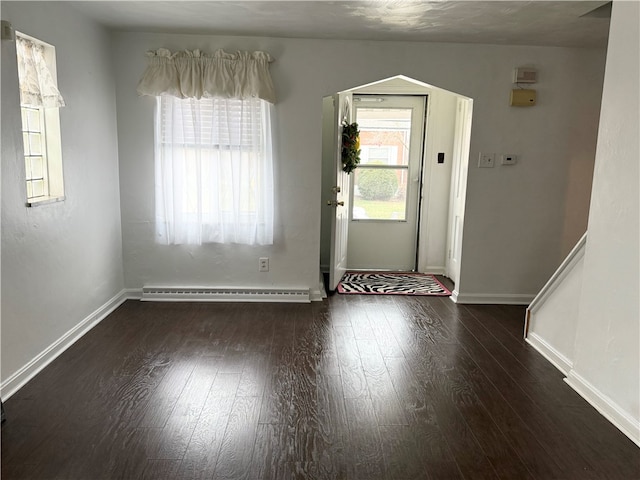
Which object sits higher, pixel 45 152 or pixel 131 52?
pixel 131 52

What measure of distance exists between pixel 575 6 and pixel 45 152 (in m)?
3.51

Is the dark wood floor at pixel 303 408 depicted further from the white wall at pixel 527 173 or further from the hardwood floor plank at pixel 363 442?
the white wall at pixel 527 173

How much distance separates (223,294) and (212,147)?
4.30 feet

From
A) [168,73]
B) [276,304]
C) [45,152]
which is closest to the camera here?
[45,152]

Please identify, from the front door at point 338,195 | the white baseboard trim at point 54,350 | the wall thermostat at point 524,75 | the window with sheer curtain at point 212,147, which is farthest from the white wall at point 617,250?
the white baseboard trim at point 54,350

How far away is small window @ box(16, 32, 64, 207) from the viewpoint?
2967 mm

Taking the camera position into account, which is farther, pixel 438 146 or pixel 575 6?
pixel 438 146

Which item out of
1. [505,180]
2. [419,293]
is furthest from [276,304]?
[505,180]

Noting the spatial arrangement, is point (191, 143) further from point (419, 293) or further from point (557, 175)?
point (557, 175)

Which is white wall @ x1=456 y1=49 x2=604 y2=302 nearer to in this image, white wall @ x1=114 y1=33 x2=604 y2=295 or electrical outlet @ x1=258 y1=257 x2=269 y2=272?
white wall @ x1=114 y1=33 x2=604 y2=295

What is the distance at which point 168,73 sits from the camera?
411 cm

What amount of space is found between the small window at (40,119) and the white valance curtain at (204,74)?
0.99 meters

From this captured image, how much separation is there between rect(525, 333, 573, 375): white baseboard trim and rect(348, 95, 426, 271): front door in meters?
2.33

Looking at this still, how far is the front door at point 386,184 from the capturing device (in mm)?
5629
